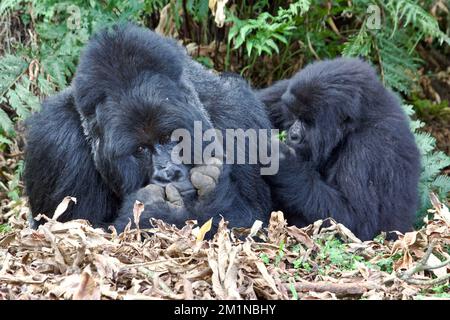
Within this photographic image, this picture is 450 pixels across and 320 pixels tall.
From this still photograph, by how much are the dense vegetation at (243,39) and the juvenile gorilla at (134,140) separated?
101 cm

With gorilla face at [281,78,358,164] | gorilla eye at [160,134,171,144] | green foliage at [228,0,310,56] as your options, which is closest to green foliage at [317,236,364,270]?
gorilla eye at [160,134,171,144]

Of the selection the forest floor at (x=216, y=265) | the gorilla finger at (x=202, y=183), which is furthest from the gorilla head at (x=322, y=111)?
the forest floor at (x=216, y=265)

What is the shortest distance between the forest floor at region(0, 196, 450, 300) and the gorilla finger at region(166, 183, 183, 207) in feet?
0.79

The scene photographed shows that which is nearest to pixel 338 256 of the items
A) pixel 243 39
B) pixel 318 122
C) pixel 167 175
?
pixel 167 175

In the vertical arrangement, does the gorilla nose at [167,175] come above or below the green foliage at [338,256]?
below

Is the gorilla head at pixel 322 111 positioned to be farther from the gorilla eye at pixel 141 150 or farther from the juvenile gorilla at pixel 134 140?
the gorilla eye at pixel 141 150

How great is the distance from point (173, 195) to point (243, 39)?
6.42ft

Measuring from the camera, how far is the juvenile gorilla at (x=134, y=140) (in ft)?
12.8

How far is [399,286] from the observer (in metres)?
3.11

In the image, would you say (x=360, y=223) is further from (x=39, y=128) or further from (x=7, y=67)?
(x=7, y=67)

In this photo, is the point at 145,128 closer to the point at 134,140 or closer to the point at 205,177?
the point at 134,140

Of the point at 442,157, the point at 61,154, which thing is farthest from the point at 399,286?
the point at 442,157

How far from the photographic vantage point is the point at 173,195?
3.90 metres

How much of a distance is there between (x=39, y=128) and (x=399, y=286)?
233 cm
